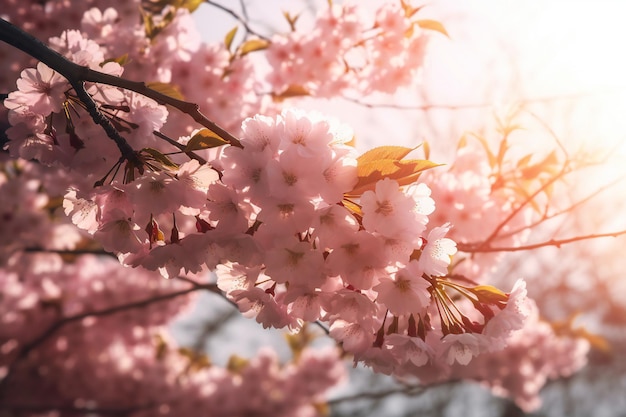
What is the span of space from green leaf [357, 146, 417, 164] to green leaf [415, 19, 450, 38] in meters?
1.29

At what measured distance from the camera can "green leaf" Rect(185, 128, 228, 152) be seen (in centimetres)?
103

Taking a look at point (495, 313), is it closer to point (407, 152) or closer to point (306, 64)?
point (407, 152)

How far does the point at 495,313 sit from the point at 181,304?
163 inches

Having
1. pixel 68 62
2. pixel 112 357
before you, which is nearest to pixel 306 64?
pixel 68 62

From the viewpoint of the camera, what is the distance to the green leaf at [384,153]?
1022 millimetres

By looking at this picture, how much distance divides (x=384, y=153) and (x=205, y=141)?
313mm

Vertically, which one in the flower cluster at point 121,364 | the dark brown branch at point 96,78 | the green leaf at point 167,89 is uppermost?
the flower cluster at point 121,364

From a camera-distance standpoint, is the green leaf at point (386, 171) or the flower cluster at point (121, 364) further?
the flower cluster at point (121, 364)

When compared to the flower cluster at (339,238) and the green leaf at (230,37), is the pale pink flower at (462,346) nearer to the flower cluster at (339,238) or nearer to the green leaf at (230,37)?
the flower cluster at (339,238)

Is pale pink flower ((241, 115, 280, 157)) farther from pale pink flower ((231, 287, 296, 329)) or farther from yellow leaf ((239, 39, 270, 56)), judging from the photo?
yellow leaf ((239, 39, 270, 56))

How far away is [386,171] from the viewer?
101cm

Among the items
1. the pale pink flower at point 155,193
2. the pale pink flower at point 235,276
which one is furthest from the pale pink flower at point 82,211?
the pale pink flower at point 235,276

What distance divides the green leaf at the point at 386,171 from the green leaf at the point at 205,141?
246 millimetres

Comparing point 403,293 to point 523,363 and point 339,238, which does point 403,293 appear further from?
point 523,363
